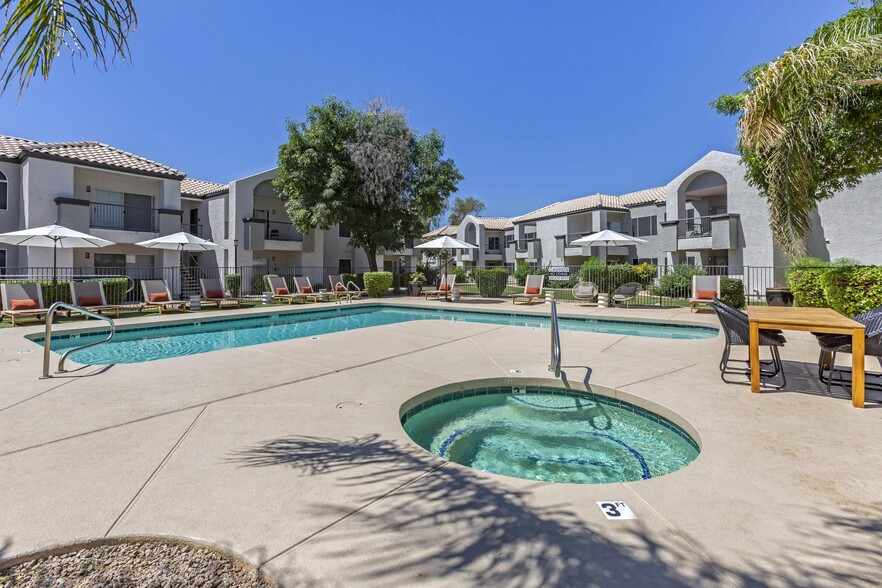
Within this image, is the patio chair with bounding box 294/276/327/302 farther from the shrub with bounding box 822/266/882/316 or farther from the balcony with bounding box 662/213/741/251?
the balcony with bounding box 662/213/741/251

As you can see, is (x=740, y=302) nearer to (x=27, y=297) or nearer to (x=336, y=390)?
(x=336, y=390)

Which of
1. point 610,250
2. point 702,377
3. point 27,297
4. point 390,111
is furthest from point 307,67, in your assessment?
point 610,250

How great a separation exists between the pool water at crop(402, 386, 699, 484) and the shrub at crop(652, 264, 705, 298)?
16.4m

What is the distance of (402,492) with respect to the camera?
98.3 inches

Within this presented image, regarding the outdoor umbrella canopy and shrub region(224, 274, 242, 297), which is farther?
shrub region(224, 274, 242, 297)

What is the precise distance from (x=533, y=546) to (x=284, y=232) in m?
26.0

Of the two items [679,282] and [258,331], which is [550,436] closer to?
[258,331]

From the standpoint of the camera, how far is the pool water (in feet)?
11.5

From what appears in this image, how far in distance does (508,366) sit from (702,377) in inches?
96.5

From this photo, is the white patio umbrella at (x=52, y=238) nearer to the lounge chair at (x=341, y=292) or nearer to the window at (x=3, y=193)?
the window at (x=3, y=193)

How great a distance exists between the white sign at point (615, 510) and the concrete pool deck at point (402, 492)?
0.05 metres

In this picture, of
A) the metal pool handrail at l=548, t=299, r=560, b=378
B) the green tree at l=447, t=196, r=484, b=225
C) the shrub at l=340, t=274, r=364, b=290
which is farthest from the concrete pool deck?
the green tree at l=447, t=196, r=484, b=225

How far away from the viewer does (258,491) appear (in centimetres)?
252

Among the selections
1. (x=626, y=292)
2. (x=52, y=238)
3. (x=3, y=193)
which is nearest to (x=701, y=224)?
(x=626, y=292)
